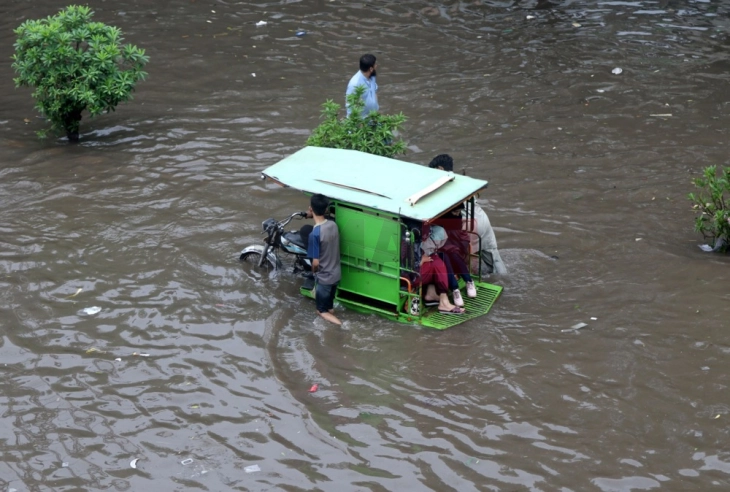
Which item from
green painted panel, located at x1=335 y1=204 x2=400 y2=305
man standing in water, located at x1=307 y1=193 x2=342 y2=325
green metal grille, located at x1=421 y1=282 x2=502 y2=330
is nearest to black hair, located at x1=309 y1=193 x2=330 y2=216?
man standing in water, located at x1=307 y1=193 x2=342 y2=325

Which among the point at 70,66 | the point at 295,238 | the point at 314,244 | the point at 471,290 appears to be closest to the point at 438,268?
the point at 471,290

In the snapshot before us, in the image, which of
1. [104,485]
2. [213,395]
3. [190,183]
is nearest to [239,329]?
[213,395]

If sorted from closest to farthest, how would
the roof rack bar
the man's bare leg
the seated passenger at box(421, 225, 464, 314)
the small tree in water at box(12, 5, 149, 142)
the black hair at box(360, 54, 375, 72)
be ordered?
the roof rack bar < the seated passenger at box(421, 225, 464, 314) < the man's bare leg < the black hair at box(360, 54, 375, 72) < the small tree in water at box(12, 5, 149, 142)

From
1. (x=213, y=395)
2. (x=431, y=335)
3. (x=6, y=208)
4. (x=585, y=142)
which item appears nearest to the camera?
(x=213, y=395)

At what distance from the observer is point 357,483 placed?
6.01 metres

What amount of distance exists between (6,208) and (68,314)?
2.74 meters

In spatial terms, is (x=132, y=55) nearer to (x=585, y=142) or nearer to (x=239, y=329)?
(x=239, y=329)

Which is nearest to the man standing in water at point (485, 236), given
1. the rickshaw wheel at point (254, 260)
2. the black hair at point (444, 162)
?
the black hair at point (444, 162)

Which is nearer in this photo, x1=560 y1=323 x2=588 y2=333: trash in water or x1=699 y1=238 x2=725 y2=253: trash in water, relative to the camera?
x1=560 y1=323 x2=588 y2=333: trash in water

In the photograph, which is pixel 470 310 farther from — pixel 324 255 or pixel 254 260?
pixel 254 260

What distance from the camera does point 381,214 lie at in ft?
25.3

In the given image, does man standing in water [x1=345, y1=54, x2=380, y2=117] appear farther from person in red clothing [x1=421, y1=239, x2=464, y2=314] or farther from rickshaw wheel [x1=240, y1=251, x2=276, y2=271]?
person in red clothing [x1=421, y1=239, x2=464, y2=314]

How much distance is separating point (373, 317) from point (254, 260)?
165 cm

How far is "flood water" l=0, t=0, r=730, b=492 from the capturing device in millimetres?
6309
